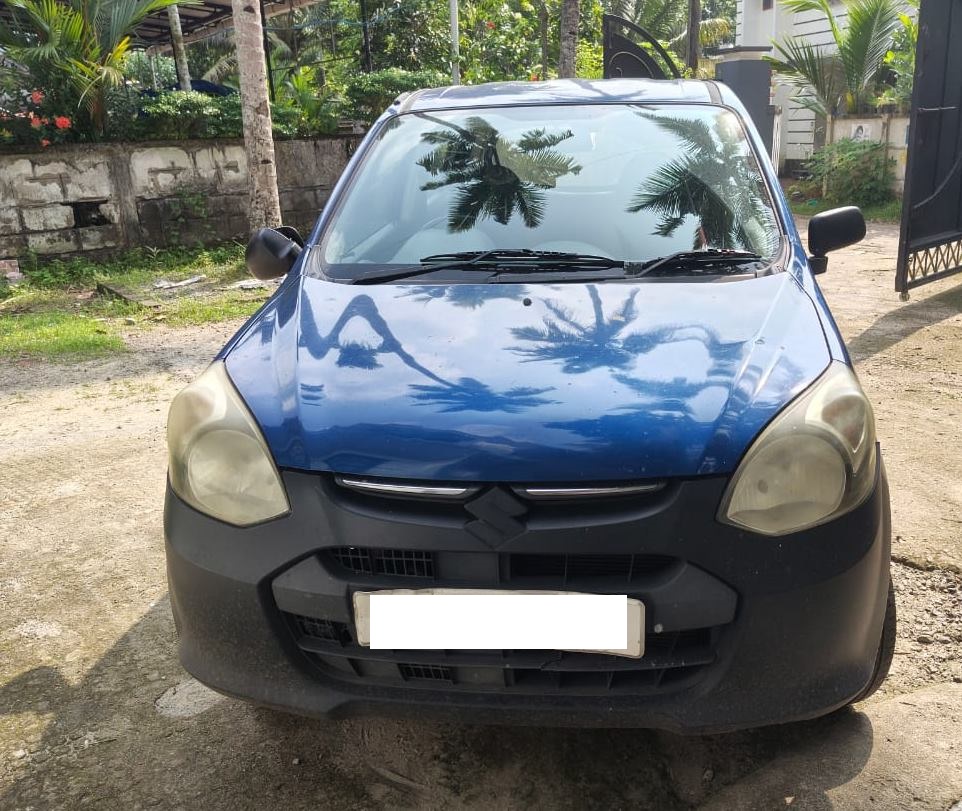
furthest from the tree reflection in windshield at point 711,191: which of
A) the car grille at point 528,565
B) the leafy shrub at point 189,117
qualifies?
the leafy shrub at point 189,117

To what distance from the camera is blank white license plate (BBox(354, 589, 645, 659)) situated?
5.41 feet

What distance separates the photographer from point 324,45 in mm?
23766

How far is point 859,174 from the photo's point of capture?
13.8 meters

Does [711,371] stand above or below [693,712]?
above

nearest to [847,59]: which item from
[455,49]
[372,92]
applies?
[455,49]

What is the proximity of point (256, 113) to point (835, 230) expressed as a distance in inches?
271

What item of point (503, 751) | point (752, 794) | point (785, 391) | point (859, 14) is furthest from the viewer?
A: point (859, 14)

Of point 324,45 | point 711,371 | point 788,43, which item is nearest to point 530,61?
point 324,45

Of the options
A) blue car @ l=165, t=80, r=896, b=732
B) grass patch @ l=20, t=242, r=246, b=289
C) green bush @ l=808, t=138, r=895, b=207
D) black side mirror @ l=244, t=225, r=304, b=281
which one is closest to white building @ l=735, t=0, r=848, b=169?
green bush @ l=808, t=138, r=895, b=207

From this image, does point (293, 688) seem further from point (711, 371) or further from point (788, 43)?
point (788, 43)

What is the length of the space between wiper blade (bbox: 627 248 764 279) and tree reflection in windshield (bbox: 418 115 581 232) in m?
0.44

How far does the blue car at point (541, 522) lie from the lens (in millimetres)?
1663

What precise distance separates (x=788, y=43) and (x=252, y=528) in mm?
15495

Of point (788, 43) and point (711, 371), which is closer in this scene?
point (711, 371)
